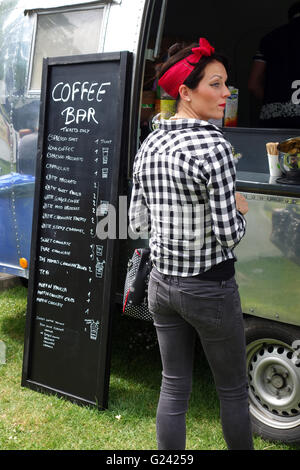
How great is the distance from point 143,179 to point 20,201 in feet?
6.55

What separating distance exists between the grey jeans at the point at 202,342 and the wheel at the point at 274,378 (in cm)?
71

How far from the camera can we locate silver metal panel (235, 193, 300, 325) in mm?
3014

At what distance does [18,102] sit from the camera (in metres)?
4.15

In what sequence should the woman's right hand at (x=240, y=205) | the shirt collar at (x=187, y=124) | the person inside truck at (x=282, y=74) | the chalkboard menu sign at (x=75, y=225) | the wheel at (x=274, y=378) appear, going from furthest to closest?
1. the person inside truck at (x=282, y=74)
2. the chalkboard menu sign at (x=75, y=225)
3. the wheel at (x=274, y=378)
4. the woman's right hand at (x=240, y=205)
5. the shirt collar at (x=187, y=124)

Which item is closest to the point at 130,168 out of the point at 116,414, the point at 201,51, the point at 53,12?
the point at 53,12

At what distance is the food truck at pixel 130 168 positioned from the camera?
3.08 m

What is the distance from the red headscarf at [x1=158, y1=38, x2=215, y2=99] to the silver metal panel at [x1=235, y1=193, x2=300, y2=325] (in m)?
0.93

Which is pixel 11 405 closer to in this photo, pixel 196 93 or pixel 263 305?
pixel 263 305

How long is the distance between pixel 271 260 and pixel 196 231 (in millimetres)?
881

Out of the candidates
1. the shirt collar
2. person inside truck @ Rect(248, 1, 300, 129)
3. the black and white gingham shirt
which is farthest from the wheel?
person inside truck @ Rect(248, 1, 300, 129)

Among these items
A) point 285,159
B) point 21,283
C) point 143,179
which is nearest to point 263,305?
point 285,159

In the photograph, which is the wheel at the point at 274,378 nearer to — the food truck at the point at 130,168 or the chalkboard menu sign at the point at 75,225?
the food truck at the point at 130,168

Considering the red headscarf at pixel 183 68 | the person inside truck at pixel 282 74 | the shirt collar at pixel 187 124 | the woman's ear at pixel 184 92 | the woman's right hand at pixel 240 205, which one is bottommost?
the woman's right hand at pixel 240 205

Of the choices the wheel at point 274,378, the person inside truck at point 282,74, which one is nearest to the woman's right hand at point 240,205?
the wheel at point 274,378
